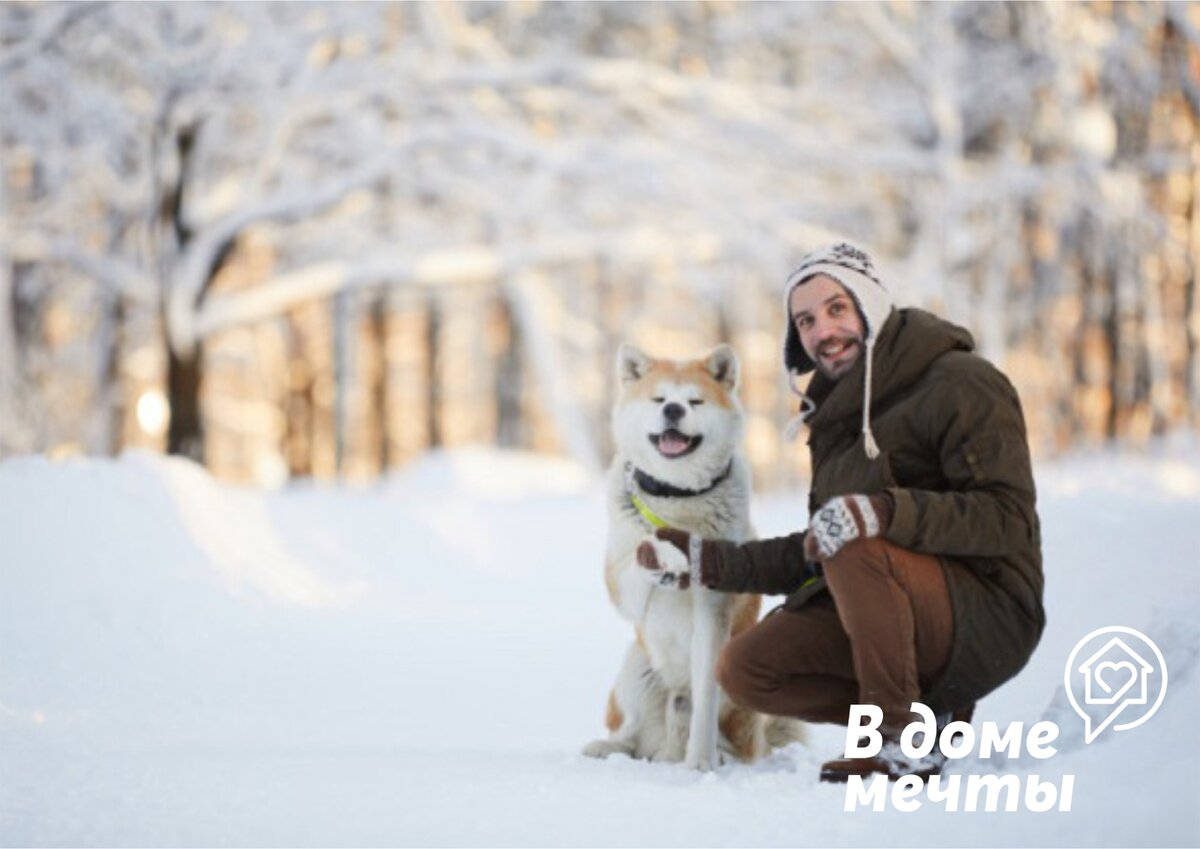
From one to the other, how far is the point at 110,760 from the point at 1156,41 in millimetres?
16147

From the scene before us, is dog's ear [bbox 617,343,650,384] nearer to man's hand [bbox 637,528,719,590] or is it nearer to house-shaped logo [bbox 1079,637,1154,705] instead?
man's hand [bbox 637,528,719,590]

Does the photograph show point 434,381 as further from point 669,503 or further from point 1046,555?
point 669,503

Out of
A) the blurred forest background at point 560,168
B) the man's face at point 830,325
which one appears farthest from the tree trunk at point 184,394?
the man's face at point 830,325

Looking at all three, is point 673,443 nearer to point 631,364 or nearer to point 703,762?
point 631,364

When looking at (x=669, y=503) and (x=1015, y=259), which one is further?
(x=1015, y=259)

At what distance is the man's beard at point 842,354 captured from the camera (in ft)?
13.3

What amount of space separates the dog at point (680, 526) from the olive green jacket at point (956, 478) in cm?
56

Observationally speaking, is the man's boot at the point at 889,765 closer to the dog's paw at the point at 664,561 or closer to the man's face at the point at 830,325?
the dog's paw at the point at 664,561

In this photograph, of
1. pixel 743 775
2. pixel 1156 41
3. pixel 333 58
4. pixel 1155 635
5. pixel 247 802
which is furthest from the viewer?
pixel 1156 41

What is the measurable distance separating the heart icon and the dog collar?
1366 millimetres

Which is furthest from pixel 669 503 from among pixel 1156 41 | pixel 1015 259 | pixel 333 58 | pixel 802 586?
pixel 1015 259

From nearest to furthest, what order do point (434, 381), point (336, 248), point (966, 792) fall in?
point (966, 792) < point (336, 248) < point (434, 381)

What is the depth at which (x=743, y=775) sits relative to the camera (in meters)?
4.27

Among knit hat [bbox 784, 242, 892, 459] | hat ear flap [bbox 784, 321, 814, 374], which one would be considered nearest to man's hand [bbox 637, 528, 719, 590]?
knit hat [bbox 784, 242, 892, 459]
